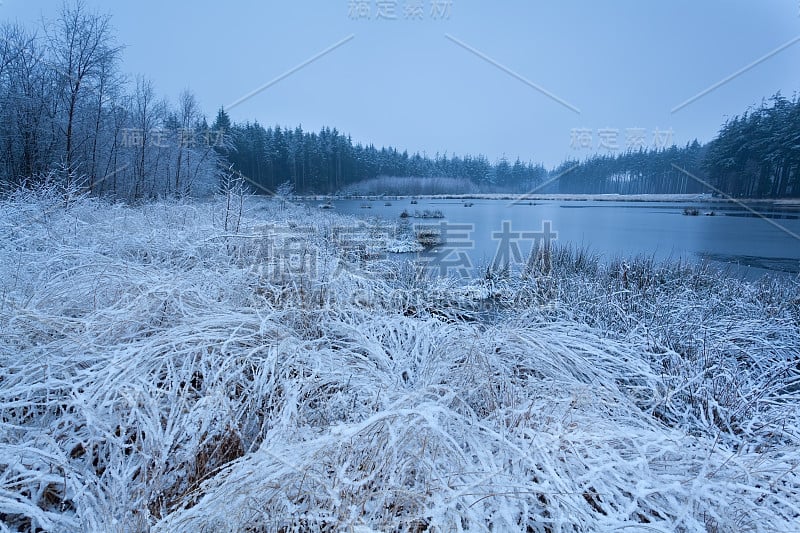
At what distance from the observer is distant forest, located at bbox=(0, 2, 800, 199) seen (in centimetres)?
1228

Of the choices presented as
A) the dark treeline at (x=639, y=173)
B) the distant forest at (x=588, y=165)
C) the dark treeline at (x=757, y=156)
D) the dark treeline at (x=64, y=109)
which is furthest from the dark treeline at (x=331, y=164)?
the dark treeline at (x=757, y=156)

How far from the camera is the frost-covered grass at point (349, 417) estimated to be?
4.12ft

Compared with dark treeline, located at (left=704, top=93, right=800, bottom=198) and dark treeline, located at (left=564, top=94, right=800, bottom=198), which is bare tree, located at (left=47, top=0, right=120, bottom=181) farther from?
dark treeline, located at (left=704, top=93, right=800, bottom=198)

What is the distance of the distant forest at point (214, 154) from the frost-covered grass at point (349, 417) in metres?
4.36

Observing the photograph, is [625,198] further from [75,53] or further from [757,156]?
[75,53]

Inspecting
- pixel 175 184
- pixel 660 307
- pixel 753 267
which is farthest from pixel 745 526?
pixel 175 184

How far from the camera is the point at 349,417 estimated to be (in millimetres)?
1830

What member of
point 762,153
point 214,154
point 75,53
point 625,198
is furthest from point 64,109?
point 625,198

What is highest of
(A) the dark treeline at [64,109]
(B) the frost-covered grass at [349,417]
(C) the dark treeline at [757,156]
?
(C) the dark treeline at [757,156]

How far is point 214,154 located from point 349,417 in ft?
95.9

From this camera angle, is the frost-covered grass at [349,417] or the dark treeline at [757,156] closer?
the frost-covered grass at [349,417]

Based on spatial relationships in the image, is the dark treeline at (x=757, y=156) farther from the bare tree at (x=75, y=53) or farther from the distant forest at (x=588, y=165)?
the bare tree at (x=75, y=53)

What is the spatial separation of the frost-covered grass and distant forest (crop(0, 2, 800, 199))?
436 cm

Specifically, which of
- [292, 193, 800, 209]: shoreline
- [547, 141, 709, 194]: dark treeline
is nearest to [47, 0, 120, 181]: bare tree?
[292, 193, 800, 209]: shoreline
